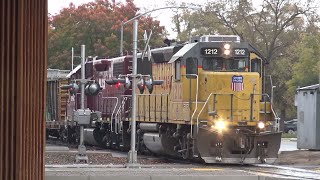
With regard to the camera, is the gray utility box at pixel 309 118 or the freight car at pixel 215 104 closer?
the freight car at pixel 215 104

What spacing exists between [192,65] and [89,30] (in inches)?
1468

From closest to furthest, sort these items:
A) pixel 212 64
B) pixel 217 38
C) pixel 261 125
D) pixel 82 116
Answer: pixel 261 125 < pixel 212 64 < pixel 217 38 < pixel 82 116

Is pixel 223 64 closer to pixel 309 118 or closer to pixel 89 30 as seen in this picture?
pixel 309 118

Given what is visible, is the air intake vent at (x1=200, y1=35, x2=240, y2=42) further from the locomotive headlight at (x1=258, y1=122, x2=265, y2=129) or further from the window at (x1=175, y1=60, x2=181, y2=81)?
the locomotive headlight at (x1=258, y1=122, x2=265, y2=129)

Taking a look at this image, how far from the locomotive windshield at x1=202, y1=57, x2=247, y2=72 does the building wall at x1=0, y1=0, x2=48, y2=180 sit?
45.7 ft

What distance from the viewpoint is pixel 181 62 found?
2223cm

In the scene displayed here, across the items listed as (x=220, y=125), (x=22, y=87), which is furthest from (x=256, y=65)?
(x=22, y=87)

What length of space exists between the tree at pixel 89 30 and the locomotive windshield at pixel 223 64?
34.1 meters

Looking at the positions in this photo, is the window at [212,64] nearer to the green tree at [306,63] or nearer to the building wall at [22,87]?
the building wall at [22,87]

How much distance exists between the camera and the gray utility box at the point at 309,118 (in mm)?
28828

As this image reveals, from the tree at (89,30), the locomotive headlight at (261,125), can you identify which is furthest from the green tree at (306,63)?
the locomotive headlight at (261,125)

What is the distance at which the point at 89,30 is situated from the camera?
58625 millimetres

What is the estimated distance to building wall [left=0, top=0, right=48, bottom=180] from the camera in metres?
7.39

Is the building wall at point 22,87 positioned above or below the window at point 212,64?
below
